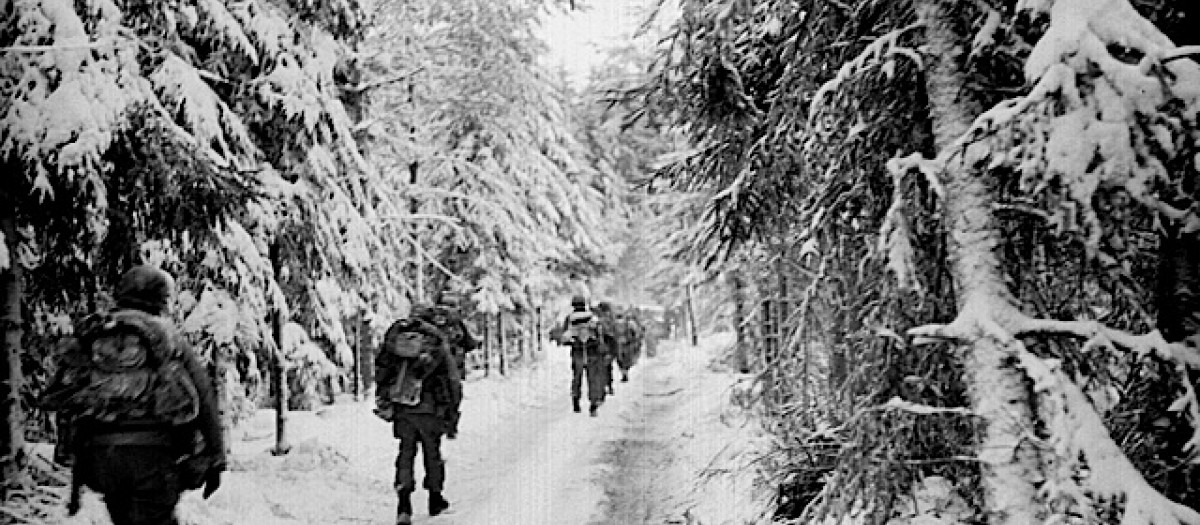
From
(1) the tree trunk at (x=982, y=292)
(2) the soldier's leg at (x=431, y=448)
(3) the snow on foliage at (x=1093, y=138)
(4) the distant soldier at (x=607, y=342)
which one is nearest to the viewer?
(3) the snow on foliage at (x=1093, y=138)

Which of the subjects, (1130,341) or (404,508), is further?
(404,508)

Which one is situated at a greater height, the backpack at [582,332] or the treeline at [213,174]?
the treeline at [213,174]

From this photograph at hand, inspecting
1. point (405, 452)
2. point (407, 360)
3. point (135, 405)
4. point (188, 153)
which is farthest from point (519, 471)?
point (135, 405)

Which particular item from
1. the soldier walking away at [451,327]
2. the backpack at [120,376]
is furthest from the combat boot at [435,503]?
the backpack at [120,376]

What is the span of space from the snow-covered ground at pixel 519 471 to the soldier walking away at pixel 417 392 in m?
0.59

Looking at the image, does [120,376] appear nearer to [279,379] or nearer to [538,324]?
[279,379]

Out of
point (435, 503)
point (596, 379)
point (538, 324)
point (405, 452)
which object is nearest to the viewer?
point (405, 452)

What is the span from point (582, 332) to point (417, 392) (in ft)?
27.0

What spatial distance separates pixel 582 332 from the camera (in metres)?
16.0

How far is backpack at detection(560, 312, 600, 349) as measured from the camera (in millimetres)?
15961

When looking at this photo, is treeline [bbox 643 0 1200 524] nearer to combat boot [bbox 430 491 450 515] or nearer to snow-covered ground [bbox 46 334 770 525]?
snow-covered ground [bbox 46 334 770 525]

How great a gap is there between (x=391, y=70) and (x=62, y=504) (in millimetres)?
11049

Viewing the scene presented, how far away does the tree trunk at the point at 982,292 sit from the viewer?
395 cm

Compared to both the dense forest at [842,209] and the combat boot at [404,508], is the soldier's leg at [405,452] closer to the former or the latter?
the combat boot at [404,508]
